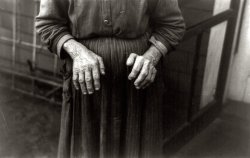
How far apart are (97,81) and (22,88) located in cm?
334

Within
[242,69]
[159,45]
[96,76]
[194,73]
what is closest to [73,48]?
[96,76]

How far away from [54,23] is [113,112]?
524mm

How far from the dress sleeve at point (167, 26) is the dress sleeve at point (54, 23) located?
0.44 meters

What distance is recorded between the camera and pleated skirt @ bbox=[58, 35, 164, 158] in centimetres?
217

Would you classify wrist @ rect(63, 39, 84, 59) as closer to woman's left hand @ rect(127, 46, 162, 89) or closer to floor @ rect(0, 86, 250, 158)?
woman's left hand @ rect(127, 46, 162, 89)

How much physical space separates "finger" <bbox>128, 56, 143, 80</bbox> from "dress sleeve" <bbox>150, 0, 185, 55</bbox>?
192 millimetres

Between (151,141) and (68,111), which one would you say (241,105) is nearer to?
(151,141)

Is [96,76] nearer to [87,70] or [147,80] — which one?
[87,70]

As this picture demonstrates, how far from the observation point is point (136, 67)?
2053 mm

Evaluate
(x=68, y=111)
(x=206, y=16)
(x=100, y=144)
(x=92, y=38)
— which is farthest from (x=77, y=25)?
(x=206, y=16)

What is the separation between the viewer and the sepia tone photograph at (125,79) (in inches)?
83.4

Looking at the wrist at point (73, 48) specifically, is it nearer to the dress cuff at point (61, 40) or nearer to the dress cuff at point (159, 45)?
the dress cuff at point (61, 40)

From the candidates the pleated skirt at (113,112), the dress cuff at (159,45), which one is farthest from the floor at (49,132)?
the dress cuff at (159,45)

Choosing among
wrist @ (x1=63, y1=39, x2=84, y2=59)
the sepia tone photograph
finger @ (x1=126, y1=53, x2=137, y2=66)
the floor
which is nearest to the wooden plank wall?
the sepia tone photograph
